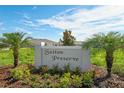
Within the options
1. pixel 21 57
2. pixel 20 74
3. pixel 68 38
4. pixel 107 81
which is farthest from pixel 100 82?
pixel 21 57

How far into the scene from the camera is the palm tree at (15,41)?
1063 cm

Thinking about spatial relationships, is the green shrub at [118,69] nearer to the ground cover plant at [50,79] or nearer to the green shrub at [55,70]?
the ground cover plant at [50,79]

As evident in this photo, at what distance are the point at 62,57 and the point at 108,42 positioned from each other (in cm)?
166

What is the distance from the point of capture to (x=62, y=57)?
32.7 ft

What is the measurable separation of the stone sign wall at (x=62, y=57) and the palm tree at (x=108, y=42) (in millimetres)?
626

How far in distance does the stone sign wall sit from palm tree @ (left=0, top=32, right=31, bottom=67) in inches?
29.9

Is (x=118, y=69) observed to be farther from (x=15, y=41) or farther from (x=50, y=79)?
(x=15, y=41)

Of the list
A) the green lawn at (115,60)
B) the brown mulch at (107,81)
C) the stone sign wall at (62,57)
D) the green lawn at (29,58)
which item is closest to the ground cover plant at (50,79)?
the brown mulch at (107,81)

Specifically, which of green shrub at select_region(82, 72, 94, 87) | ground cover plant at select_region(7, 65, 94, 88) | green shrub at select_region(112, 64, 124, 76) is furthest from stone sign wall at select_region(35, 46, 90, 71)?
green shrub at select_region(82, 72, 94, 87)
